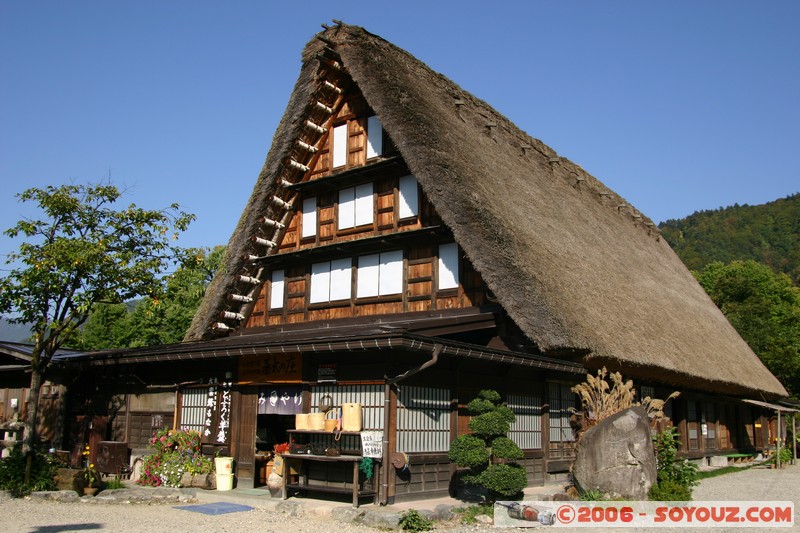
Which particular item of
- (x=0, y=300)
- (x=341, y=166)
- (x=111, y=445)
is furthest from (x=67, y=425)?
(x=341, y=166)

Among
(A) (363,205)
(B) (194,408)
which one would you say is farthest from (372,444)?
(A) (363,205)

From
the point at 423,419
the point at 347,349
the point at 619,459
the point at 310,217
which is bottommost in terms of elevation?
the point at 619,459

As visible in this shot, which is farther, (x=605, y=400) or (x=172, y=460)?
(x=172, y=460)

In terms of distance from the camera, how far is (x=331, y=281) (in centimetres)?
1716

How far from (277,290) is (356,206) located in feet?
10.2

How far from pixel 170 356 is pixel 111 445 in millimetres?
2702

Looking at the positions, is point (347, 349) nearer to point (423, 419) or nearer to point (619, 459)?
point (423, 419)

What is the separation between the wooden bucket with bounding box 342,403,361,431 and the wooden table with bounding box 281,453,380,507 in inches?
21.8

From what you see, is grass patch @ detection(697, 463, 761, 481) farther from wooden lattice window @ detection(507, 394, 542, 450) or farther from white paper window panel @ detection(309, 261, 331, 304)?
white paper window panel @ detection(309, 261, 331, 304)

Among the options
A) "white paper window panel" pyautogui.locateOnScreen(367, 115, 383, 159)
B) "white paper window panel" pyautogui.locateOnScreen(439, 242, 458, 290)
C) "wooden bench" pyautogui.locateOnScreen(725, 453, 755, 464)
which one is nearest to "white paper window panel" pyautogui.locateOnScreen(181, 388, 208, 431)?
"white paper window panel" pyautogui.locateOnScreen(439, 242, 458, 290)

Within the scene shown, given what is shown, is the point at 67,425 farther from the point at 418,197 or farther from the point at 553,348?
the point at 553,348

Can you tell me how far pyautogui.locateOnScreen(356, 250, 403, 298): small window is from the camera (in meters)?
16.0

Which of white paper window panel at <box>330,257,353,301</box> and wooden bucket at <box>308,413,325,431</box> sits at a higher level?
white paper window panel at <box>330,257,353,301</box>

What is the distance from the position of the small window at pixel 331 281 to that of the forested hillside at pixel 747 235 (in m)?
56.3
